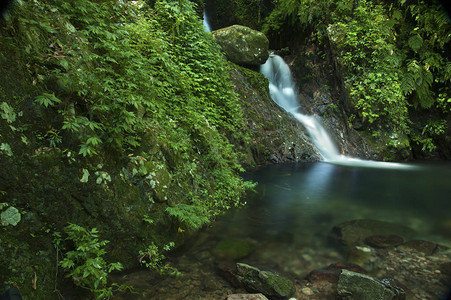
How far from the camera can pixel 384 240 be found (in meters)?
4.28

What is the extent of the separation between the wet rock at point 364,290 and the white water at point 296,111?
8.93 m

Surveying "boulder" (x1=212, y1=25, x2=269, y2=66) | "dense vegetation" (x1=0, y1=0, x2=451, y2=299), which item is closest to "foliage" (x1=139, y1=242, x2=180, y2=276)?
"dense vegetation" (x1=0, y1=0, x2=451, y2=299)

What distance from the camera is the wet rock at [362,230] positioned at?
4379 mm

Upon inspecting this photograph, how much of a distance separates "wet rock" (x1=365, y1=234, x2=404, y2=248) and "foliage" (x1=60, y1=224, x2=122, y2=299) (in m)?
3.73

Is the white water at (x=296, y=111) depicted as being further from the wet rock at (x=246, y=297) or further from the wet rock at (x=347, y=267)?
the wet rock at (x=246, y=297)

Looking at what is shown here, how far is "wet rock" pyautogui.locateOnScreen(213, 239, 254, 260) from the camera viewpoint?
12.0ft

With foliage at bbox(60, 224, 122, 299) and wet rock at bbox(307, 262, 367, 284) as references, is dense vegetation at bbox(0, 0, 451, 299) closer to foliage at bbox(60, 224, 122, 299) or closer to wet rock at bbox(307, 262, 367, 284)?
foliage at bbox(60, 224, 122, 299)

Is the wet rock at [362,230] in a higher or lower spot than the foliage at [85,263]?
lower

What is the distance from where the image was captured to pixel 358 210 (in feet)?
19.0

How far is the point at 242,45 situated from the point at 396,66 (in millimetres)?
6815

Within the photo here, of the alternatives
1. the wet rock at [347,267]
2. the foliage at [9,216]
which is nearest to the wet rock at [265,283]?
the wet rock at [347,267]

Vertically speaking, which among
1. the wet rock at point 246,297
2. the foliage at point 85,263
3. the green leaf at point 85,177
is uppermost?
the green leaf at point 85,177

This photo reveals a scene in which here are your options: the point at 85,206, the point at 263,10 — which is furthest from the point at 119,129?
the point at 263,10

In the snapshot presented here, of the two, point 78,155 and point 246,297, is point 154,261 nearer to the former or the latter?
point 246,297
